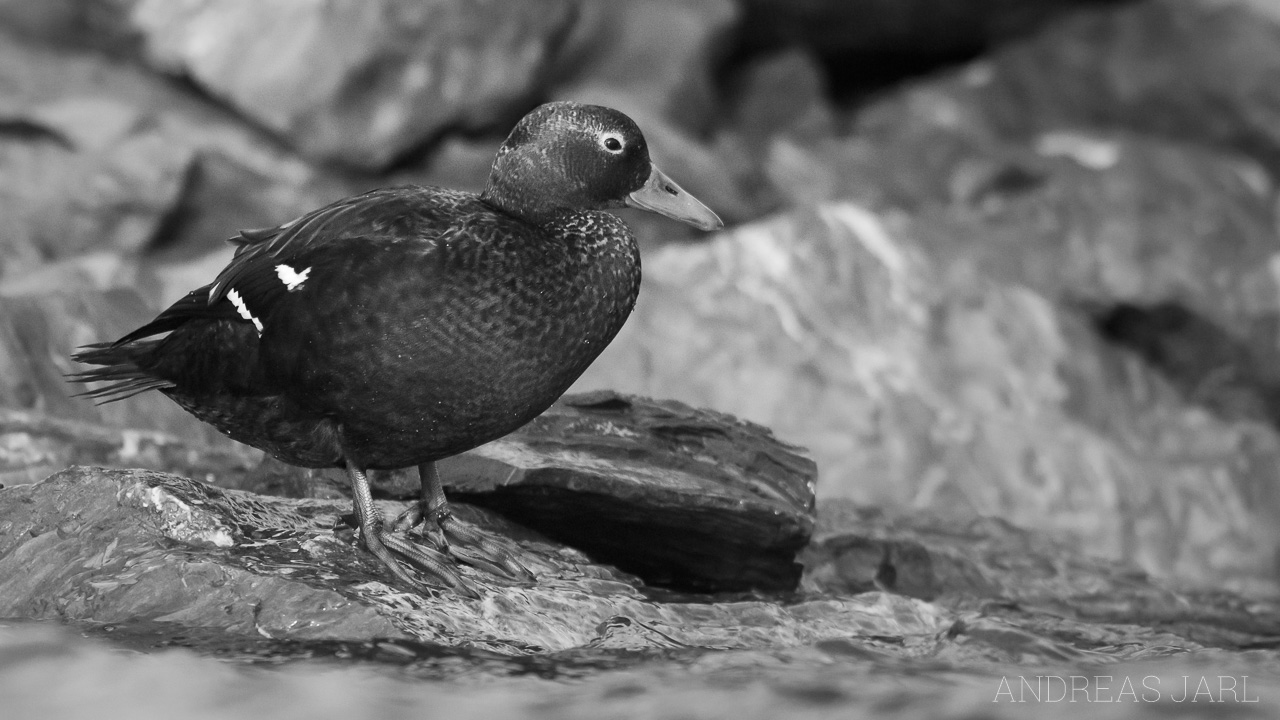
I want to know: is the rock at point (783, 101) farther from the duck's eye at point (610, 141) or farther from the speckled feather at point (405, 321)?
the speckled feather at point (405, 321)

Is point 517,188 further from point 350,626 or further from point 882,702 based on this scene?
point 882,702

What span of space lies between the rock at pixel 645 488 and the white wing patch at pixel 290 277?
1017 millimetres

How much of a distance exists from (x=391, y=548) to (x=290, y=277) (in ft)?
2.60

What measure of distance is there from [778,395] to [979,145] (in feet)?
13.4

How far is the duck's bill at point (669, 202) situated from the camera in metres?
4.91

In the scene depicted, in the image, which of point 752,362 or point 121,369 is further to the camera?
point 752,362

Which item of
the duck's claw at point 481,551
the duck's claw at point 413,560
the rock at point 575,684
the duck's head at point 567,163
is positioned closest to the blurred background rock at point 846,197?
the duck's claw at point 481,551

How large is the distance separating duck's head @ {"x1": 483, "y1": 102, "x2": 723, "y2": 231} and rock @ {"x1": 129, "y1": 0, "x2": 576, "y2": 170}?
247 inches

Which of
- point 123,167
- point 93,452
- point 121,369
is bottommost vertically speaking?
point 93,452

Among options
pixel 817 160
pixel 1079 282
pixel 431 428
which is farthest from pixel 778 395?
pixel 431 428

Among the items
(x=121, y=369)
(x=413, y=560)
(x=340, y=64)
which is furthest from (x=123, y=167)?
(x=413, y=560)

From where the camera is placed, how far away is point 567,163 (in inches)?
186

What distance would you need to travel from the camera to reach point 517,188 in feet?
15.4

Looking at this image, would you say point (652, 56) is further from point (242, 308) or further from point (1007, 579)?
point (242, 308)
